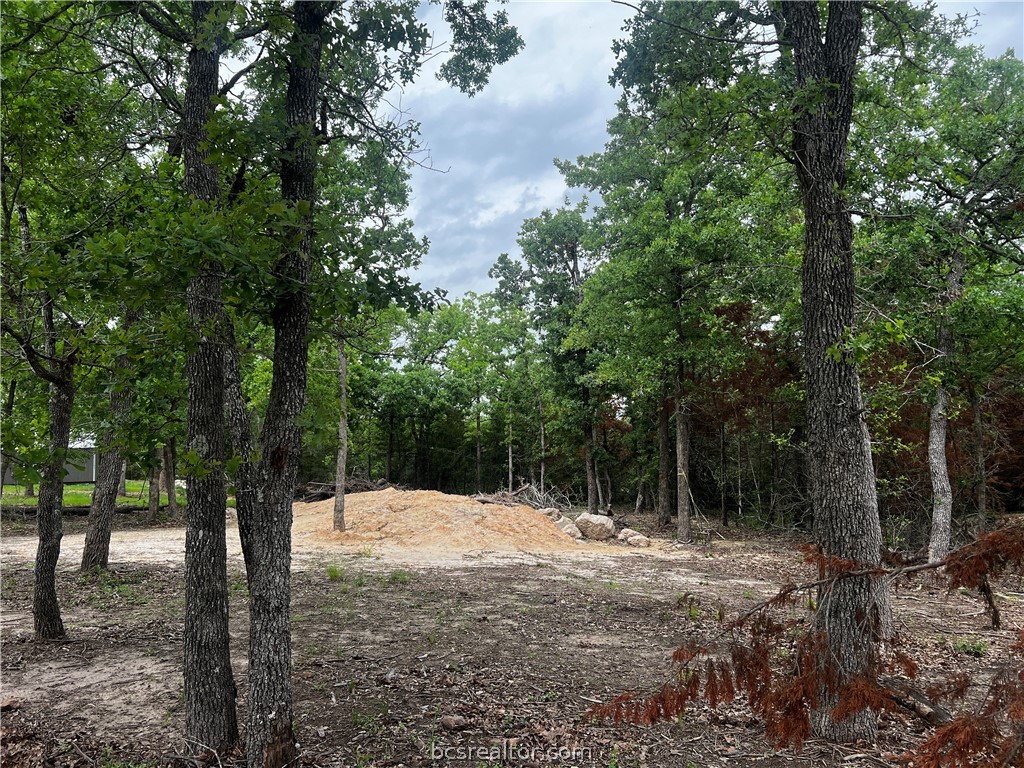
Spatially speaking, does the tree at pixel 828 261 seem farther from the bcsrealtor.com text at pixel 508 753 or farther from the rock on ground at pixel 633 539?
the rock on ground at pixel 633 539

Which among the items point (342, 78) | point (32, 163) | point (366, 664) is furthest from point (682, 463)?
point (32, 163)

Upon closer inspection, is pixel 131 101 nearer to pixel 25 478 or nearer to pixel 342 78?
pixel 342 78

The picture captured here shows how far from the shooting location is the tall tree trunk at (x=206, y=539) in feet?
12.4

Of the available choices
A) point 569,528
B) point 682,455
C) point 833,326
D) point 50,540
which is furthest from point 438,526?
point 833,326

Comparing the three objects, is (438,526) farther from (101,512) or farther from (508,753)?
(508,753)

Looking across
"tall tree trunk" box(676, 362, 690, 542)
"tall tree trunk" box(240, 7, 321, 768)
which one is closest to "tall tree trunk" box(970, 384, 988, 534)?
"tall tree trunk" box(676, 362, 690, 542)

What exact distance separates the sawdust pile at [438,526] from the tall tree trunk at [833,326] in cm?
1096

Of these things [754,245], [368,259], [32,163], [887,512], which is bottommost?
[887,512]

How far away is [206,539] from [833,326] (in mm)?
4923

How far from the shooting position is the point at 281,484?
354 centimetres

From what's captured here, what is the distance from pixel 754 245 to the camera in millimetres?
12234

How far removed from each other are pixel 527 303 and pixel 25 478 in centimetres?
2329

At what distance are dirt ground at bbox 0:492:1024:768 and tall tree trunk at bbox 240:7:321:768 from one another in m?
0.41

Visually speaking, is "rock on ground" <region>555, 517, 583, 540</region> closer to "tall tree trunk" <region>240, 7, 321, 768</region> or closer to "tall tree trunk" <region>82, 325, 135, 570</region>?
"tall tree trunk" <region>82, 325, 135, 570</region>
